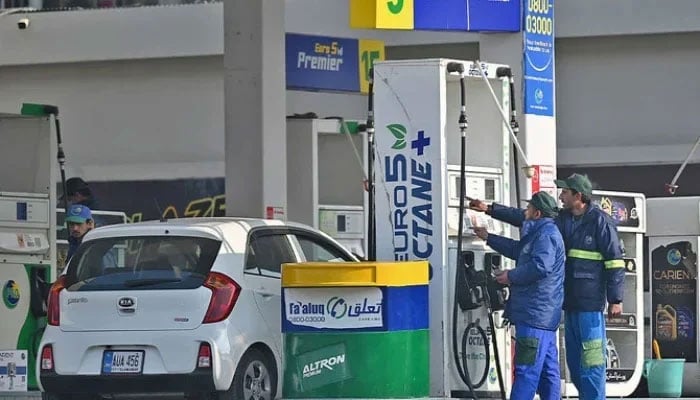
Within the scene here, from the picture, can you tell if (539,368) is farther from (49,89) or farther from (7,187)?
(49,89)

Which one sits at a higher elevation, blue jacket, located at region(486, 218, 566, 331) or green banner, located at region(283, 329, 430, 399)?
blue jacket, located at region(486, 218, 566, 331)

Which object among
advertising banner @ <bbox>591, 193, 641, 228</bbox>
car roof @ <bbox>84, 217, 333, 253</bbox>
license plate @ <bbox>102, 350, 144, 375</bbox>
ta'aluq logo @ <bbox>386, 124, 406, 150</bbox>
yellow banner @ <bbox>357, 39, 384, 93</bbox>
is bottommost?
license plate @ <bbox>102, 350, 144, 375</bbox>

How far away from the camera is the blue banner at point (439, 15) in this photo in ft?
42.3

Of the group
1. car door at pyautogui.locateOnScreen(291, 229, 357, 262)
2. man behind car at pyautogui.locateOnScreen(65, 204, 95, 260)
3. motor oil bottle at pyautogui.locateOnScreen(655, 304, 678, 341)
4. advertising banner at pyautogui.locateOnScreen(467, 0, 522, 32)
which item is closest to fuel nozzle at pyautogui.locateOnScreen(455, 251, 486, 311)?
car door at pyautogui.locateOnScreen(291, 229, 357, 262)

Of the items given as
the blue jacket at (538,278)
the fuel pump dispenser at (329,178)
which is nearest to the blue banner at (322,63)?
the fuel pump dispenser at (329,178)

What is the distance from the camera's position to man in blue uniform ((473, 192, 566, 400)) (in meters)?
11.5

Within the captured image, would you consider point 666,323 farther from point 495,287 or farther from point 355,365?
point 355,365

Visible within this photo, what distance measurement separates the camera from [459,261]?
11750mm

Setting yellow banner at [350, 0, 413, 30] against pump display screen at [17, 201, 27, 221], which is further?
pump display screen at [17, 201, 27, 221]

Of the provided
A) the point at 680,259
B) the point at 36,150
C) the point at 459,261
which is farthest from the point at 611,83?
the point at 459,261

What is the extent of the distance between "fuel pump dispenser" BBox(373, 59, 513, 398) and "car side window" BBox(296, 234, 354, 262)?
0.94 metres

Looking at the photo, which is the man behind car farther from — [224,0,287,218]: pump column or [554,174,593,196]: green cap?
[554,174,593,196]: green cap

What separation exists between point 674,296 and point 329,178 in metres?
6.11

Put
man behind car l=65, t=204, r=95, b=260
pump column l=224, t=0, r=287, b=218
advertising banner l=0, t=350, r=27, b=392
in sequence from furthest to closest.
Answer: pump column l=224, t=0, r=287, b=218 < advertising banner l=0, t=350, r=27, b=392 < man behind car l=65, t=204, r=95, b=260
